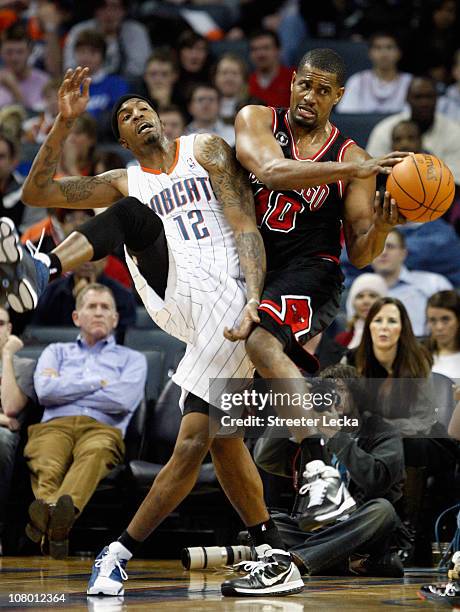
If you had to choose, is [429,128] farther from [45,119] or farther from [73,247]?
[73,247]

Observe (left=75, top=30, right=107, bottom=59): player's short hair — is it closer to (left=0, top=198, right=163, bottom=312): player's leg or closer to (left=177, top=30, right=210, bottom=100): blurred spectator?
(left=177, top=30, right=210, bottom=100): blurred spectator

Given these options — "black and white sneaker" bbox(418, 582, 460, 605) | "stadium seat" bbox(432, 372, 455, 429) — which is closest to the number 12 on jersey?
"black and white sneaker" bbox(418, 582, 460, 605)

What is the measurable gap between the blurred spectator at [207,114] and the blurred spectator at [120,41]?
183 centimetres

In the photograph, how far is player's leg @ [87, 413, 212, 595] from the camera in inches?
191

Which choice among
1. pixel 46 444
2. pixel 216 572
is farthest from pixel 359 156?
pixel 46 444

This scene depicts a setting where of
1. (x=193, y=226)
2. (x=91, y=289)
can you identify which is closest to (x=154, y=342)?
(x=91, y=289)

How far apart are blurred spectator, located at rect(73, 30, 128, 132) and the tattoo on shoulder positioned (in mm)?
6161

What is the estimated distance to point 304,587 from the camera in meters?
5.02

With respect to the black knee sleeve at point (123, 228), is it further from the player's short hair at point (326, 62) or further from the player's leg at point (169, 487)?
the player's short hair at point (326, 62)

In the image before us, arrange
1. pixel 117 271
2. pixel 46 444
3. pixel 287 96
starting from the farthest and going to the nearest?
pixel 287 96
pixel 117 271
pixel 46 444

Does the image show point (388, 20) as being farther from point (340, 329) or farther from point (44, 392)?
point (44, 392)

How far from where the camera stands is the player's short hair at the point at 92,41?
11273 mm

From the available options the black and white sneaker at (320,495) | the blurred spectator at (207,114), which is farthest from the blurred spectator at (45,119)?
the black and white sneaker at (320,495)

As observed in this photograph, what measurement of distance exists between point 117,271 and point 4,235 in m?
4.42
